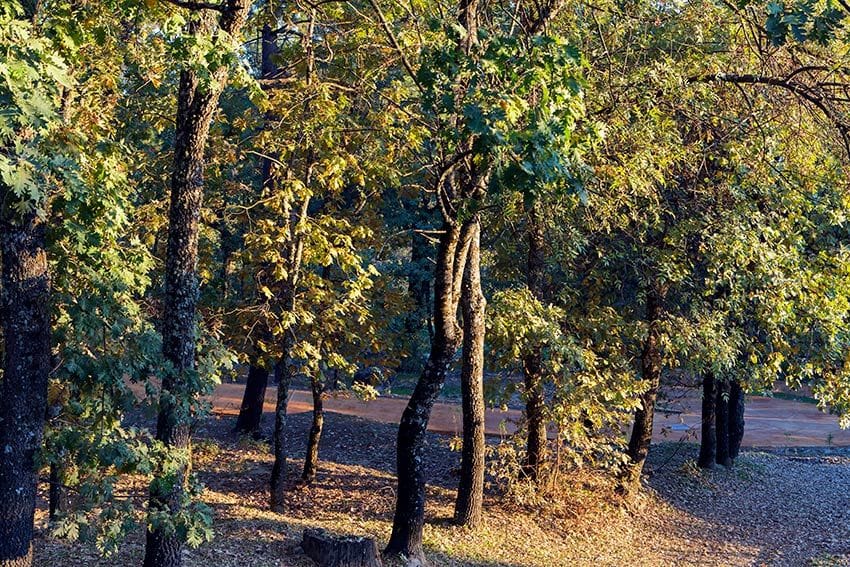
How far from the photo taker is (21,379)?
6984 millimetres

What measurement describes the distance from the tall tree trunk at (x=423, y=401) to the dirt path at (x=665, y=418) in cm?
1025

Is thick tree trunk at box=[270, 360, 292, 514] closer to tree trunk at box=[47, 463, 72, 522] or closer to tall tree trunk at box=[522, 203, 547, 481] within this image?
tree trunk at box=[47, 463, 72, 522]

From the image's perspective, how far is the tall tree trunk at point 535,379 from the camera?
12.0 meters

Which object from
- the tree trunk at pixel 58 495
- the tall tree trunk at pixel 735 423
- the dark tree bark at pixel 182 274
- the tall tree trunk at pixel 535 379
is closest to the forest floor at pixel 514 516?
the tree trunk at pixel 58 495

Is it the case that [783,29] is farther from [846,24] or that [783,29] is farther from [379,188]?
[379,188]

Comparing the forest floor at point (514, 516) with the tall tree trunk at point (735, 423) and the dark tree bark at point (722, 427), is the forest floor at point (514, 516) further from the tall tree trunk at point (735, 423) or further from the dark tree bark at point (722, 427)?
the tall tree trunk at point (735, 423)

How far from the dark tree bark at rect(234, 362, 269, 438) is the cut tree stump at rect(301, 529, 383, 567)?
696 cm

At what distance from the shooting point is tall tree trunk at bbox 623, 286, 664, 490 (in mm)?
12586

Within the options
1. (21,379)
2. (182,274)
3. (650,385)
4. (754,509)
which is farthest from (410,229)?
(754,509)

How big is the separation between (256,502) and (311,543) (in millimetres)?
3004

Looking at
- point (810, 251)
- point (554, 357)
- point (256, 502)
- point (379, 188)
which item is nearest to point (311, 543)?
point (256, 502)

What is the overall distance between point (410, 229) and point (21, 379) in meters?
4.43

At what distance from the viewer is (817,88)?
9211 millimetres

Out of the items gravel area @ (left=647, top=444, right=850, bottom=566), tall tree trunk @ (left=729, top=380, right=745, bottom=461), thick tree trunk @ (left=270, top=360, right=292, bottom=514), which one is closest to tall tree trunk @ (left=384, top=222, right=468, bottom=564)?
thick tree trunk @ (left=270, top=360, right=292, bottom=514)
